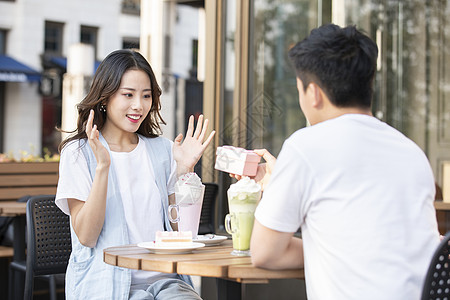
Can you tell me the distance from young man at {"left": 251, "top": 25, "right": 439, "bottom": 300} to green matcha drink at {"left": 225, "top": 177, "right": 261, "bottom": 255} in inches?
9.6

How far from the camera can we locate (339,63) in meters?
1.58

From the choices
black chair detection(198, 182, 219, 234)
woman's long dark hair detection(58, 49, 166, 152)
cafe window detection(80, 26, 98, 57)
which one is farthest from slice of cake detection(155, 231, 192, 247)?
cafe window detection(80, 26, 98, 57)

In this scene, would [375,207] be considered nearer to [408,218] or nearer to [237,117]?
[408,218]

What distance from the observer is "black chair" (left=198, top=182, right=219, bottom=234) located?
412cm

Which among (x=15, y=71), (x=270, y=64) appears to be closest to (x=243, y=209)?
(x=270, y=64)

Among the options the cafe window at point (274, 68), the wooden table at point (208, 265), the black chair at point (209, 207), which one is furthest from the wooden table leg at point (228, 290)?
the cafe window at point (274, 68)

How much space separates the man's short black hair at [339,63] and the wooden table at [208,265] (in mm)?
447

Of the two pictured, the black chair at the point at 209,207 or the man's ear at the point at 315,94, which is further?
the black chair at the point at 209,207

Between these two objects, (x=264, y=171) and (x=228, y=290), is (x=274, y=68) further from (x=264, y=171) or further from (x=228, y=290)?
(x=228, y=290)

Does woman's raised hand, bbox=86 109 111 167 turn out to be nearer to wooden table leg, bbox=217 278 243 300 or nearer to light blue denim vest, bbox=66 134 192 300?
light blue denim vest, bbox=66 134 192 300

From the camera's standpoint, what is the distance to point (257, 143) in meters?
4.55

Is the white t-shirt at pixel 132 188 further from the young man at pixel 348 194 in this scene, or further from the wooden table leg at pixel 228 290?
the young man at pixel 348 194

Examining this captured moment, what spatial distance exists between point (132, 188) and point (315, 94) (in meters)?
0.89

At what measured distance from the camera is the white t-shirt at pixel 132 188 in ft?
7.15
